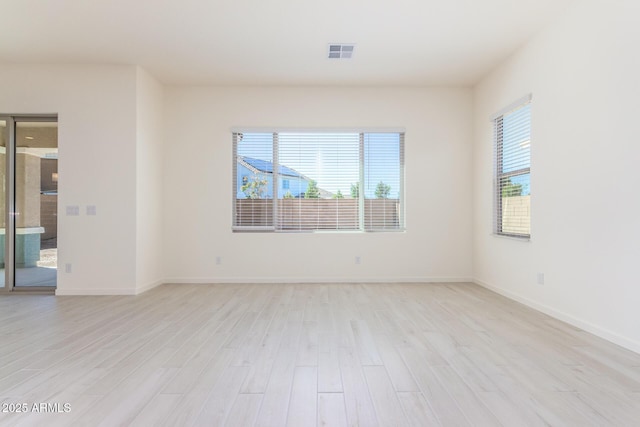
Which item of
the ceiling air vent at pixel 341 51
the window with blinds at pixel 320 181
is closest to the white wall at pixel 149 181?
the window with blinds at pixel 320 181

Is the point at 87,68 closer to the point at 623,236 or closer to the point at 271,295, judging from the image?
the point at 271,295

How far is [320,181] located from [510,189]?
8.86ft

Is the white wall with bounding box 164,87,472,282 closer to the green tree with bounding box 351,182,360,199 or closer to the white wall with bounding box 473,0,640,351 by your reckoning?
the green tree with bounding box 351,182,360,199

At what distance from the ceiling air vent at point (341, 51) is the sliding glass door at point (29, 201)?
388 cm

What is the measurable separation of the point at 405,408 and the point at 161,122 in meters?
5.24

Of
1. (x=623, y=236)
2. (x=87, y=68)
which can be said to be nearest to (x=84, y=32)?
(x=87, y=68)

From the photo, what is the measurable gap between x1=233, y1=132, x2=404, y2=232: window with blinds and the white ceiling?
960 millimetres

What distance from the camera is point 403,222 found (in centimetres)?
564

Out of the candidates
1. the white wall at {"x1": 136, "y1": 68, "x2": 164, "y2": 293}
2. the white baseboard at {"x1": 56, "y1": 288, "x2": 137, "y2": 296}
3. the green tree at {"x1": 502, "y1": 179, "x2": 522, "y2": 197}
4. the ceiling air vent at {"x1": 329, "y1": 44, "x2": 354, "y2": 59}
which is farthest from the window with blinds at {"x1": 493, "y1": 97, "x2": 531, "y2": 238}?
the white baseboard at {"x1": 56, "y1": 288, "x2": 137, "y2": 296}

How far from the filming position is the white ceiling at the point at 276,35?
11.3 feet

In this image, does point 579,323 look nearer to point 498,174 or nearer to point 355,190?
point 498,174

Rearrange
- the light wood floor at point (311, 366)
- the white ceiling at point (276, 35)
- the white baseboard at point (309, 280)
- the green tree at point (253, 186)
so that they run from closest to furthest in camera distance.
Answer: the light wood floor at point (311, 366), the white ceiling at point (276, 35), the white baseboard at point (309, 280), the green tree at point (253, 186)

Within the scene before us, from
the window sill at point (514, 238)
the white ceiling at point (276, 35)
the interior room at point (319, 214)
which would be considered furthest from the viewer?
the window sill at point (514, 238)

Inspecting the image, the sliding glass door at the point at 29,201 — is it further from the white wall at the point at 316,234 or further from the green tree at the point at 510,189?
the green tree at the point at 510,189
